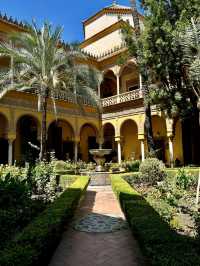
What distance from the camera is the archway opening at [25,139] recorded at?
59.2ft

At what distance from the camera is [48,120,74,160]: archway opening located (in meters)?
20.0

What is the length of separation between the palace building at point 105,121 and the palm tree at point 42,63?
217 centimetres

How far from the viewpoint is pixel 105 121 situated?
2136 cm

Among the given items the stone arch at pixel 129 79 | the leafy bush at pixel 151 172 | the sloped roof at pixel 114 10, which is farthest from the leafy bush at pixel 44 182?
the sloped roof at pixel 114 10

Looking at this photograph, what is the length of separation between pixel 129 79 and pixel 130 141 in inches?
206

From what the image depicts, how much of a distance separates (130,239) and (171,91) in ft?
33.4

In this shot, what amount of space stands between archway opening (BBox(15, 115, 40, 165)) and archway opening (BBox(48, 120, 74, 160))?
1443 millimetres

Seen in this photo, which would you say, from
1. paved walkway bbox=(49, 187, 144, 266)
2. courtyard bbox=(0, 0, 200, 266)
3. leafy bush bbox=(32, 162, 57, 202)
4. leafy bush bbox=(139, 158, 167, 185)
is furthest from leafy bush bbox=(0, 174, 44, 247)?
leafy bush bbox=(139, 158, 167, 185)

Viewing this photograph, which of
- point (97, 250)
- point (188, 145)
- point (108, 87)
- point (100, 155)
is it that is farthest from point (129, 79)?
point (97, 250)

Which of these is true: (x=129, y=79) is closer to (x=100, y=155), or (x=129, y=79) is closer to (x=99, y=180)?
(x=100, y=155)

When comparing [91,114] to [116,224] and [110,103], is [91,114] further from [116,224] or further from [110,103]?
[116,224]

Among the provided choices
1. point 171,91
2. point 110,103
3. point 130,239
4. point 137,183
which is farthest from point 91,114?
point 130,239

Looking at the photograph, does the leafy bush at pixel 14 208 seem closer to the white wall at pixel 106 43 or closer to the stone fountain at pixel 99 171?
the stone fountain at pixel 99 171

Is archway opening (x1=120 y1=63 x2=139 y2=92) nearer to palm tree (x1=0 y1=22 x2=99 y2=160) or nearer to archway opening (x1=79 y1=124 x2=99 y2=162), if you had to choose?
archway opening (x1=79 y1=124 x2=99 y2=162)
